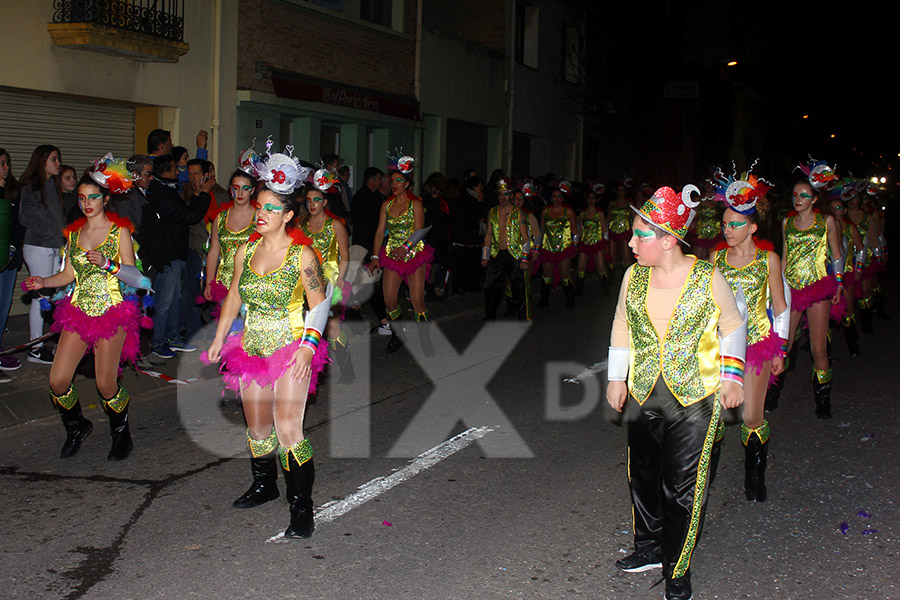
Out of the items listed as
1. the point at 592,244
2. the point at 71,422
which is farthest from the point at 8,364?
the point at 592,244

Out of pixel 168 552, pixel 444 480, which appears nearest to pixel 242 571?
pixel 168 552

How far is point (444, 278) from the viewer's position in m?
15.1

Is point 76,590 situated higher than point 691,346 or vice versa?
point 691,346

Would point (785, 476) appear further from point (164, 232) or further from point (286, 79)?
point (286, 79)

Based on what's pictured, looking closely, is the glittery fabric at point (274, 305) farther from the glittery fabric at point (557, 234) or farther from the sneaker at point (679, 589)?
the glittery fabric at point (557, 234)

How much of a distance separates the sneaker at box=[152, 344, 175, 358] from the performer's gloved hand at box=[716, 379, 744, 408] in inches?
250

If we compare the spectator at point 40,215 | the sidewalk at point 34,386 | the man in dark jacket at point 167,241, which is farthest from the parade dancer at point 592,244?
the spectator at point 40,215

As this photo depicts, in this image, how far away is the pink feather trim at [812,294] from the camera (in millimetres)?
7898

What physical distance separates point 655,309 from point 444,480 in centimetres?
215

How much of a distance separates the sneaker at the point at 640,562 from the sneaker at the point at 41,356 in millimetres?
6094

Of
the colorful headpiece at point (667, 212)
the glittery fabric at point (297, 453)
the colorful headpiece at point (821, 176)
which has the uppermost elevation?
the colorful headpiece at point (821, 176)

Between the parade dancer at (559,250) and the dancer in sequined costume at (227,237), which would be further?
the parade dancer at (559,250)

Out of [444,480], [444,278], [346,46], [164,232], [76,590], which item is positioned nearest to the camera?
[76,590]

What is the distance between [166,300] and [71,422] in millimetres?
3125
